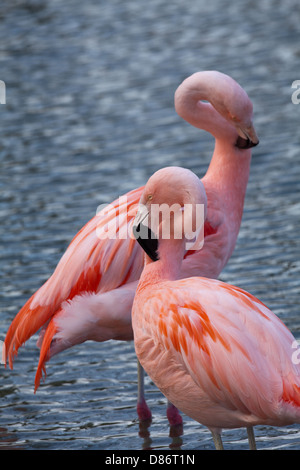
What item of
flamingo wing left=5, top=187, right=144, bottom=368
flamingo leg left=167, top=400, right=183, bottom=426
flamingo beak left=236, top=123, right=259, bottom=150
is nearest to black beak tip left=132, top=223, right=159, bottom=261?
flamingo wing left=5, top=187, right=144, bottom=368

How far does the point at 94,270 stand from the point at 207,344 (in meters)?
1.09

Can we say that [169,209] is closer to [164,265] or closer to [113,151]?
[164,265]

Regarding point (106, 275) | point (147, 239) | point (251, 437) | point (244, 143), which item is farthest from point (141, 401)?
point (244, 143)

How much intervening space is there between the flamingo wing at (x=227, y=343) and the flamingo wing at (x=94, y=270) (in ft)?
2.55

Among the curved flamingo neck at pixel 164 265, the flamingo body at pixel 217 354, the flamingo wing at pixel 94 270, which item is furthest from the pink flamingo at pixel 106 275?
the flamingo body at pixel 217 354

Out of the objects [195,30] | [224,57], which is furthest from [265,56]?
[195,30]

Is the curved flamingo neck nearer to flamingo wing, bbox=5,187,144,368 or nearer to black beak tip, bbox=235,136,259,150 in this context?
flamingo wing, bbox=5,187,144,368

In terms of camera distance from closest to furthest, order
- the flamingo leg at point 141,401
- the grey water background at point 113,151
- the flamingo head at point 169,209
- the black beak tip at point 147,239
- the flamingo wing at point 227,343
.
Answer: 1. the flamingo wing at point 227,343
2. the flamingo head at point 169,209
3. the black beak tip at point 147,239
4. the flamingo leg at point 141,401
5. the grey water background at point 113,151

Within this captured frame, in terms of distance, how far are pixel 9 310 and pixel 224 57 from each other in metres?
5.48

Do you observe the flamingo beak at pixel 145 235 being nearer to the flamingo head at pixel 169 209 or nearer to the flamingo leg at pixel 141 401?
the flamingo head at pixel 169 209

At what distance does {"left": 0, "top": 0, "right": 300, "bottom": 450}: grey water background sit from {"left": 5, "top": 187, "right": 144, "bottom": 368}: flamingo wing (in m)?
0.59

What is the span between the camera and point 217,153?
5.04 m

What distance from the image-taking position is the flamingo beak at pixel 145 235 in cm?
389

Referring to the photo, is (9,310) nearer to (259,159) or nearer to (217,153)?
(217,153)
